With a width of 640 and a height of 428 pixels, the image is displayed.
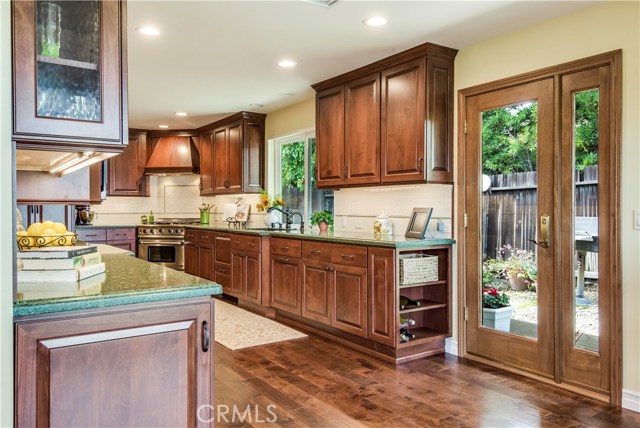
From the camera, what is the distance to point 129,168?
7.58 metres

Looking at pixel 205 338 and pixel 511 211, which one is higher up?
pixel 511 211

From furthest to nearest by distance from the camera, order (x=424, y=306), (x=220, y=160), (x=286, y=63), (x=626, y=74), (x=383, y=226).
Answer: (x=220, y=160), (x=383, y=226), (x=286, y=63), (x=424, y=306), (x=626, y=74)

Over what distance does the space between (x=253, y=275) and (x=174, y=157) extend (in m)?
3.13

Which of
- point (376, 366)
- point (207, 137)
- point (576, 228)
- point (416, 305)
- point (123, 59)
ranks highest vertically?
point (207, 137)

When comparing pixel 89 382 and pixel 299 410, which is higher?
pixel 89 382

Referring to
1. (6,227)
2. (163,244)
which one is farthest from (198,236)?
(6,227)

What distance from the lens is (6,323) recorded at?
133 centimetres

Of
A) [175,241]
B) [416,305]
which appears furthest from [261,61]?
[175,241]

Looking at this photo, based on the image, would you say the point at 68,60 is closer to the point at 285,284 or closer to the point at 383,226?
the point at 383,226

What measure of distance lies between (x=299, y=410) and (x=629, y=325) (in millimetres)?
1924

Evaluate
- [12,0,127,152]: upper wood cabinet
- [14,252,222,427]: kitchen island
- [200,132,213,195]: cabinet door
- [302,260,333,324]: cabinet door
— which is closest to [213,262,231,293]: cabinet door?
[200,132,213,195]: cabinet door

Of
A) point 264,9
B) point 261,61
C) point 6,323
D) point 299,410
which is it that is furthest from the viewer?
point 261,61

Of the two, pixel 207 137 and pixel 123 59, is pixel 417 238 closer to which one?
pixel 123 59

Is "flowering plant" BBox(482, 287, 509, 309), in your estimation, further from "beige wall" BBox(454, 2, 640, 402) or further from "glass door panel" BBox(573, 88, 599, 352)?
"beige wall" BBox(454, 2, 640, 402)
